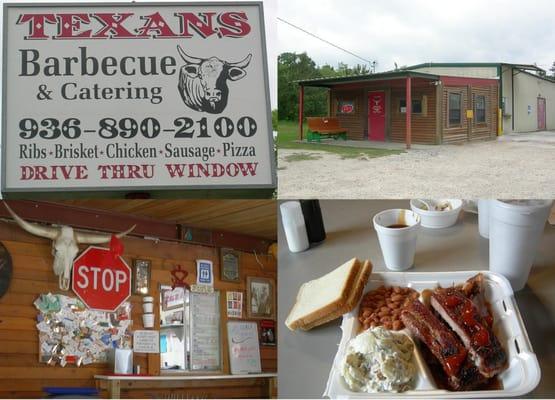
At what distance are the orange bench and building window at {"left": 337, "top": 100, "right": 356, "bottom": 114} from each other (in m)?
0.07

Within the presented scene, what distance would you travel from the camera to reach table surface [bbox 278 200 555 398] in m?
1.26

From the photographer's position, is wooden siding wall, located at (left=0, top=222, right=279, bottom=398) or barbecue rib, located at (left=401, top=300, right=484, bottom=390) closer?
barbecue rib, located at (left=401, top=300, right=484, bottom=390)

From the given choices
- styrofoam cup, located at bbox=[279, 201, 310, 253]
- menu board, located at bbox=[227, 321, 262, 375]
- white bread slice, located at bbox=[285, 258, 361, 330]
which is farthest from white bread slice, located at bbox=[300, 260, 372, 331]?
menu board, located at bbox=[227, 321, 262, 375]

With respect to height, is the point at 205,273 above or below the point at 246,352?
above

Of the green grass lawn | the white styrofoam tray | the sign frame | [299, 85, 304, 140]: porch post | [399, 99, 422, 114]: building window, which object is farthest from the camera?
[399, 99, 422, 114]: building window

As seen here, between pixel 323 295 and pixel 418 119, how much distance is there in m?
2.21

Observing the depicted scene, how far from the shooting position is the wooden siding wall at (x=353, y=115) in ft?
10.2

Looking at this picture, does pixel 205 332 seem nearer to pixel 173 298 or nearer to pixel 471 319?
pixel 173 298

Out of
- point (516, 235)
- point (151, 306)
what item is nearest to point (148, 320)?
point (151, 306)

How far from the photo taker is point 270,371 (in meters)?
1.63

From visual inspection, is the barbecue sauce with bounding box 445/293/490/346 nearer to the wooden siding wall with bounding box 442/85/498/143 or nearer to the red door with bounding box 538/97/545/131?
the wooden siding wall with bounding box 442/85/498/143

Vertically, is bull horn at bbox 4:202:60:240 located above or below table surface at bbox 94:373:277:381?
above

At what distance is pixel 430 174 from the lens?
363cm

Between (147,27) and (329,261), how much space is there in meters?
0.86
